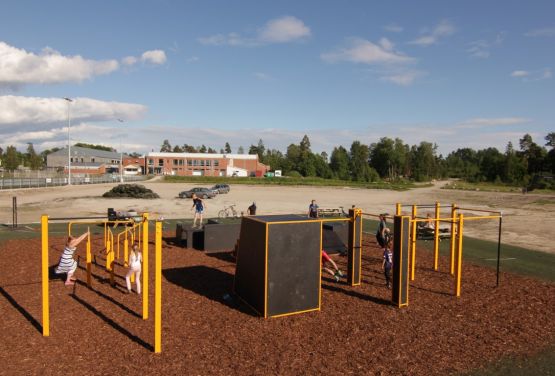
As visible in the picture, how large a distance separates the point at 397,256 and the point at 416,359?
3.22 metres

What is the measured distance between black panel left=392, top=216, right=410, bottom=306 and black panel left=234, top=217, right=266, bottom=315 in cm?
344

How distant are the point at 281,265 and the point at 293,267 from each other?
327 millimetres

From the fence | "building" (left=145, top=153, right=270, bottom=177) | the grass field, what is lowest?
the grass field

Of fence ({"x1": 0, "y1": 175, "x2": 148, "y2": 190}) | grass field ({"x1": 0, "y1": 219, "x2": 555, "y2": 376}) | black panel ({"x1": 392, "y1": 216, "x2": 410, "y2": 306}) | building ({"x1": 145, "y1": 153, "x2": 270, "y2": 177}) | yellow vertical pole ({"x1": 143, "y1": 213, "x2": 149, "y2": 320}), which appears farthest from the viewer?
building ({"x1": 145, "y1": 153, "x2": 270, "y2": 177})

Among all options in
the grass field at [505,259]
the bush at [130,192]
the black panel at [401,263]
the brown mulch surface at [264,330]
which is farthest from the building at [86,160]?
the black panel at [401,263]

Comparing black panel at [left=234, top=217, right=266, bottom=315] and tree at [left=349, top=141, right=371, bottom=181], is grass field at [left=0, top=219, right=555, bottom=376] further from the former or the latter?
tree at [left=349, top=141, right=371, bottom=181]

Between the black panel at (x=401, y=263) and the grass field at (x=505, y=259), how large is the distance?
2.88 meters

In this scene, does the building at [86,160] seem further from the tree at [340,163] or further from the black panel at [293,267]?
the black panel at [293,267]

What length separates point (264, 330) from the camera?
804 cm

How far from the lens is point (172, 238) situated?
1889cm

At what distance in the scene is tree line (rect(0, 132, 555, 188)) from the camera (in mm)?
109312

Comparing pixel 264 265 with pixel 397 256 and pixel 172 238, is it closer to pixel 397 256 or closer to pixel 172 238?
pixel 397 256

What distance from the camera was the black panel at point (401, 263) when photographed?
9.70 m

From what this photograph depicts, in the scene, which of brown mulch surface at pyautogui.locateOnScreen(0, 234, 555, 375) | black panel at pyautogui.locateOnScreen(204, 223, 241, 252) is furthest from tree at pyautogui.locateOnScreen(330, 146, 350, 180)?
brown mulch surface at pyautogui.locateOnScreen(0, 234, 555, 375)
